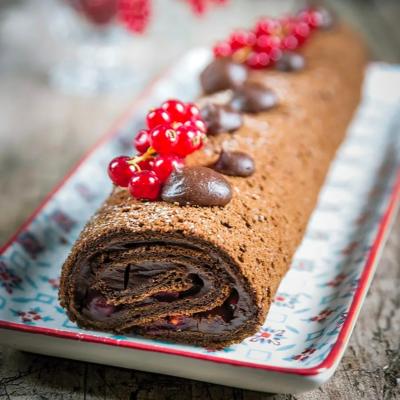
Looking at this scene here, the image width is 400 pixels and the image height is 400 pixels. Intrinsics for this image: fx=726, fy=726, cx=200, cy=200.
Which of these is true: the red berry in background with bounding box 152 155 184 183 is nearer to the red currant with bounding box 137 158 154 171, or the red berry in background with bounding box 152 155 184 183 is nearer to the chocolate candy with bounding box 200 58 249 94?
the red currant with bounding box 137 158 154 171

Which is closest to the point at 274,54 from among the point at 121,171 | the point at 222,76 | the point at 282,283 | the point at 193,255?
the point at 222,76

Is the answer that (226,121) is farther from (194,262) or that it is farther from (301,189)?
(194,262)

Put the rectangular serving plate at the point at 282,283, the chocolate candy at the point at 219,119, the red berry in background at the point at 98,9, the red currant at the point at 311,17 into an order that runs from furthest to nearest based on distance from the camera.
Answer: the red berry in background at the point at 98,9 → the red currant at the point at 311,17 → the chocolate candy at the point at 219,119 → the rectangular serving plate at the point at 282,283

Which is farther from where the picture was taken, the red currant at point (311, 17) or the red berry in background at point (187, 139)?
the red currant at point (311, 17)

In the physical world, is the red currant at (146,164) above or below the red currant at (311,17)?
below

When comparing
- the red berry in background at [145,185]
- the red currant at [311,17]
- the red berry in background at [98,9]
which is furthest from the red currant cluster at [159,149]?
the red berry in background at [98,9]

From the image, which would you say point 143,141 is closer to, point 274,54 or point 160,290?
point 160,290

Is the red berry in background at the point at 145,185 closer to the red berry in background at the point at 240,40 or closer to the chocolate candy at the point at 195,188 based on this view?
the chocolate candy at the point at 195,188
